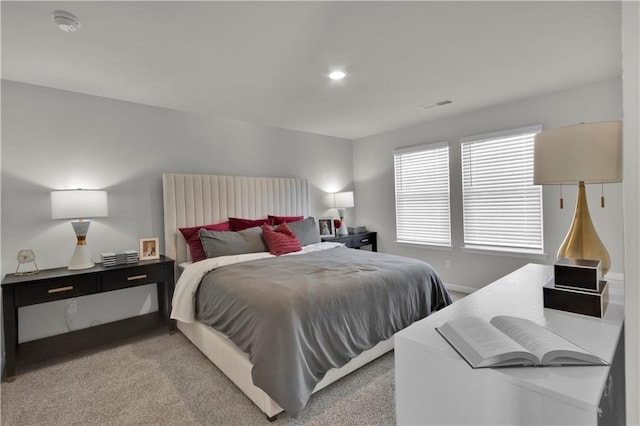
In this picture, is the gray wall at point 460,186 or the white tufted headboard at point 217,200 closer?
the gray wall at point 460,186

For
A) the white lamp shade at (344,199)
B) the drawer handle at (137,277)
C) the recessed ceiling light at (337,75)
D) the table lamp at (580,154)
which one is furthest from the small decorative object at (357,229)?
the table lamp at (580,154)

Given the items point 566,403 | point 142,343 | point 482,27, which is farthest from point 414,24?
point 142,343

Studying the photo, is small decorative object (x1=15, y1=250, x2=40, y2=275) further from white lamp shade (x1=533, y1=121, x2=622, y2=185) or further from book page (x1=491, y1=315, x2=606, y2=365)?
white lamp shade (x1=533, y1=121, x2=622, y2=185)

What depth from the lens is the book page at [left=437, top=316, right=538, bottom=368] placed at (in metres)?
0.85

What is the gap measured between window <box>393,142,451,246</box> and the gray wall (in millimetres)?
110

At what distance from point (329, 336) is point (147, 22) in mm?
2233

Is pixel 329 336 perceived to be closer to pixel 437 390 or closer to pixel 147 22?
pixel 437 390

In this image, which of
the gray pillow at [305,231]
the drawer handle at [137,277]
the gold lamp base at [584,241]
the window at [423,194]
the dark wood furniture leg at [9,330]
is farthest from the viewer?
the window at [423,194]

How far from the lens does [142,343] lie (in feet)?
9.39

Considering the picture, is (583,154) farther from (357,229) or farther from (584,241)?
(357,229)

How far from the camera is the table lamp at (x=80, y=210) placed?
2.58 meters

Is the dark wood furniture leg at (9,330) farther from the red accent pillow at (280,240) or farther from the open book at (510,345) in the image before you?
the open book at (510,345)

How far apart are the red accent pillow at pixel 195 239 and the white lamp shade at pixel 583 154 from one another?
2926 millimetres

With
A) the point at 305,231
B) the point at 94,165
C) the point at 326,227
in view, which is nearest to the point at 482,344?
the point at 305,231
